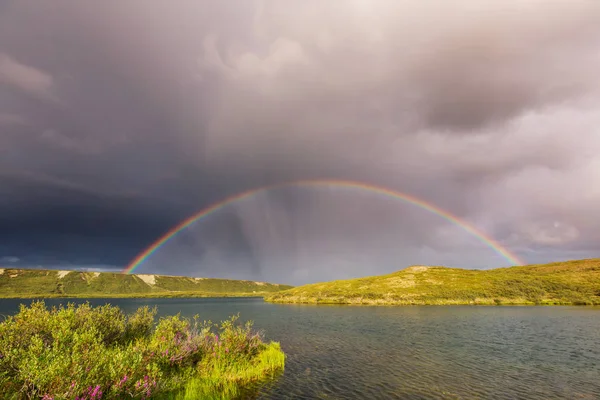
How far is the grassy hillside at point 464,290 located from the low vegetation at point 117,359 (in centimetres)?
11153

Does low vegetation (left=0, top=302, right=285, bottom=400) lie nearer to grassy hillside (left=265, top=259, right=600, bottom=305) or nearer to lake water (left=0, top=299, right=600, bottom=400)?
lake water (left=0, top=299, right=600, bottom=400)

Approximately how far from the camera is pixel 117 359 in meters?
15.5

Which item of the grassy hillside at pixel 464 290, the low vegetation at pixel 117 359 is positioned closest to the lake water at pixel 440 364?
the low vegetation at pixel 117 359

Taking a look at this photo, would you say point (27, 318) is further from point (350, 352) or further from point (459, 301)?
point (459, 301)

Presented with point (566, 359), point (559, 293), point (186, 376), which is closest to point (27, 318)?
point (186, 376)

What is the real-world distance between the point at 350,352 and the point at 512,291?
414ft

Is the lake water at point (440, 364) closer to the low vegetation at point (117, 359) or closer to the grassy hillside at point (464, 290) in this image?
the low vegetation at point (117, 359)

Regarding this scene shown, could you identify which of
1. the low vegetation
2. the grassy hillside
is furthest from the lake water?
the grassy hillside

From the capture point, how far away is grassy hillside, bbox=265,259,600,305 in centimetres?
12269

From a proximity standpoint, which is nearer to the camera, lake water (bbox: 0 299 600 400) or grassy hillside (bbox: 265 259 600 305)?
lake water (bbox: 0 299 600 400)

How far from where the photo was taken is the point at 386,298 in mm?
131875

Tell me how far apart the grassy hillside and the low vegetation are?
366 ft

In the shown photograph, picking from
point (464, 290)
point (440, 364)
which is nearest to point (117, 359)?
point (440, 364)

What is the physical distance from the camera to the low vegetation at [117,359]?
42.9 ft
